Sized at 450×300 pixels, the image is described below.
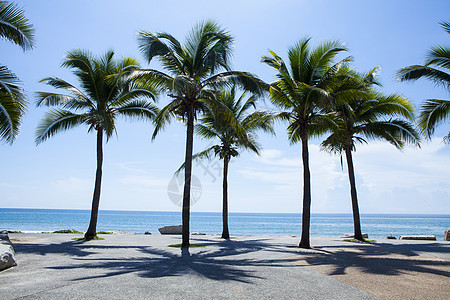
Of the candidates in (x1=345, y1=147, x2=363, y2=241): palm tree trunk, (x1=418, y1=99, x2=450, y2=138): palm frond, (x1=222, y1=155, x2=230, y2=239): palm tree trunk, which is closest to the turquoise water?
(x1=345, y1=147, x2=363, y2=241): palm tree trunk

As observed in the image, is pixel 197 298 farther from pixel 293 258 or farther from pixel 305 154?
pixel 305 154

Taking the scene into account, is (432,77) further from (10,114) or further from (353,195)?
(10,114)

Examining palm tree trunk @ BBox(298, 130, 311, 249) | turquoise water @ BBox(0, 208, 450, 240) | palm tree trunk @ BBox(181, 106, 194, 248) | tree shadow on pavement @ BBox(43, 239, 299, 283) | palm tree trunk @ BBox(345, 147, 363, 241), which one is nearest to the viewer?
tree shadow on pavement @ BBox(43, 239, 299, 283)

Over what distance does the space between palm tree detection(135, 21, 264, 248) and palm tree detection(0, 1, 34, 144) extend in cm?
403

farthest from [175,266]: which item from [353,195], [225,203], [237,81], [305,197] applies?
[353,195]

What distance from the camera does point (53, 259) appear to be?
28.1 ft

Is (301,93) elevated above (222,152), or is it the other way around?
Answer: (301,93)

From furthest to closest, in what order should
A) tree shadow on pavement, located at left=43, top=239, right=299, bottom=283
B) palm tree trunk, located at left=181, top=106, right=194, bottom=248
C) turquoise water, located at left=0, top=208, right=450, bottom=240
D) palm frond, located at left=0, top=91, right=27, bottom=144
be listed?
turquoise water, located at left=0, top=208, right=450, bottom=240 → palm tree trunk, located at left=181, top=106, right=194, bottom=248 → palm frond, located at left=0, top=91, right=27, bottom=144 → tree shadow on pavement, located at left=43, top=239, right=299, bottom=283

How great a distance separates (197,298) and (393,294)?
3.26 meters

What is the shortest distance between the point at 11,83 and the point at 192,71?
6338 millimetres

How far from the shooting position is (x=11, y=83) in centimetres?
1010

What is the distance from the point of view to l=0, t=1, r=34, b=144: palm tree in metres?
9.84

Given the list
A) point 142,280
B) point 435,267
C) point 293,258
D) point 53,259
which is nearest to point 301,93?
point 293,258

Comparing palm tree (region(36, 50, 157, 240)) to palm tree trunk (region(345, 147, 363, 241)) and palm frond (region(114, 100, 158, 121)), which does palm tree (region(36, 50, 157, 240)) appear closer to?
palm frond (region(114, 100, 158, 121))
